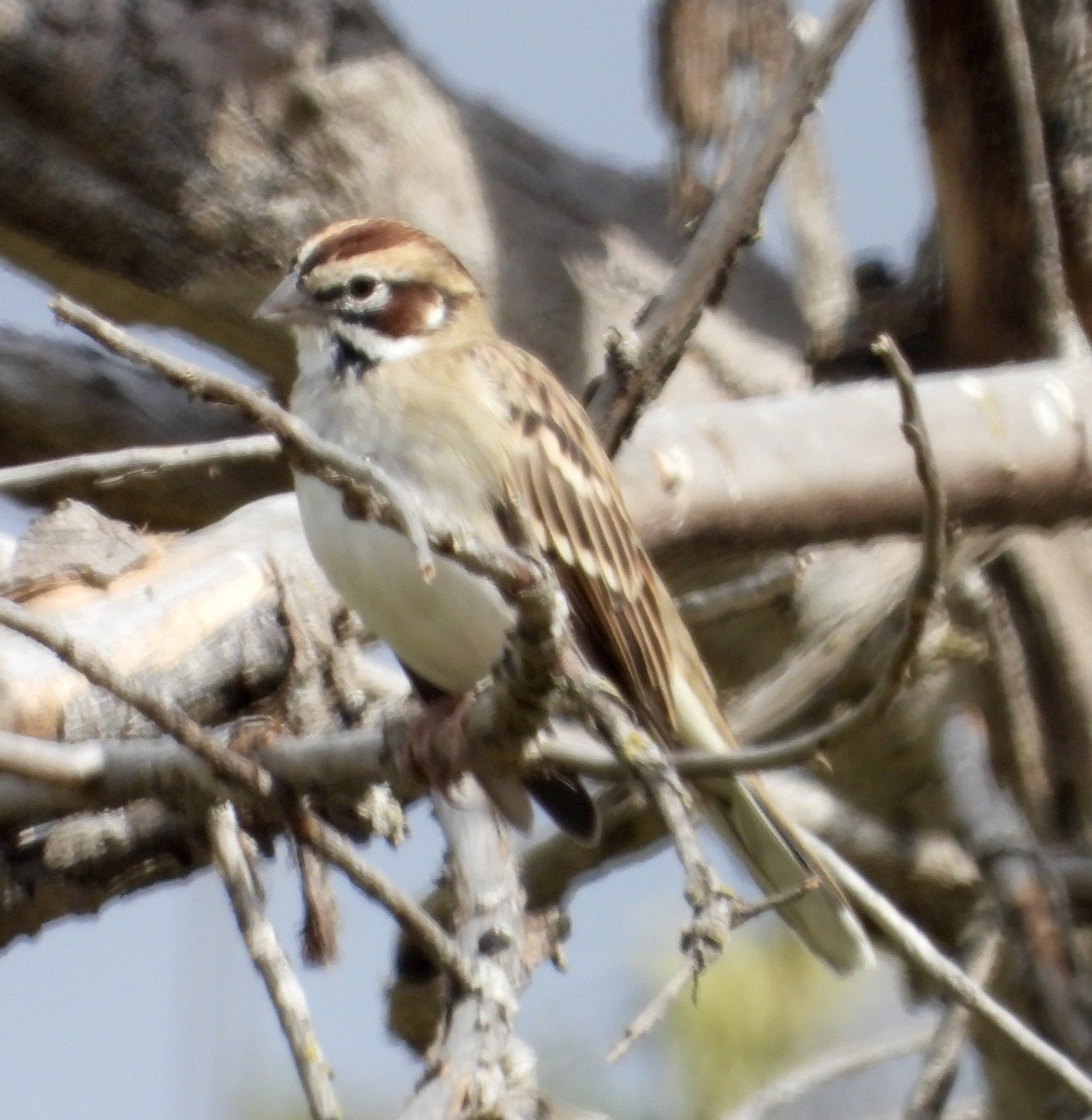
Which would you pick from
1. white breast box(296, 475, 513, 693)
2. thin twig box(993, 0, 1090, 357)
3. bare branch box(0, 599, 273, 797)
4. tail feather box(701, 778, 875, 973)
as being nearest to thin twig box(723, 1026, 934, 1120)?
tail feather box(701, 778, 875, 973)

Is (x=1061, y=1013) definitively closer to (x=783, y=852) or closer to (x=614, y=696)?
(x=783, y=852)

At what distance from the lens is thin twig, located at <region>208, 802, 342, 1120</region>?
7.02 ft

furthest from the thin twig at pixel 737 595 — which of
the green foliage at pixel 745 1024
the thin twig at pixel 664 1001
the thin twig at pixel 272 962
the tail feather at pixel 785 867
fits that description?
the green foliage at pixel 745 1024

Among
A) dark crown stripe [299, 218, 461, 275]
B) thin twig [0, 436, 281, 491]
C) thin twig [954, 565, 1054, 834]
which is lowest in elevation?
thin twig [0, 436, 281, 491]

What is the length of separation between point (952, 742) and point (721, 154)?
4.54ft

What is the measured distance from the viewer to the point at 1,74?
4391mm

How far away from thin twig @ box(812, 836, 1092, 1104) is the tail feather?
0.19 m

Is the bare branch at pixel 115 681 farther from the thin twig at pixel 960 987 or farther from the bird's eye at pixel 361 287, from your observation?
the bird's eye at pixel 361 287

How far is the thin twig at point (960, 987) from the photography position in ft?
8.85

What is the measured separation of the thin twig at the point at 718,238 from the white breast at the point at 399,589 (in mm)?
566

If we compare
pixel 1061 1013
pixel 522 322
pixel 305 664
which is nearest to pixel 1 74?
pixel 522 322

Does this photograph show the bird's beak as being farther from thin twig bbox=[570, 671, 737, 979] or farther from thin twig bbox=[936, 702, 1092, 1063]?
thin twig bbox=[936, 702, 1092, 1063]

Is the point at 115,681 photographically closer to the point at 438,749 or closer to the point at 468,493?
the point at 438,749

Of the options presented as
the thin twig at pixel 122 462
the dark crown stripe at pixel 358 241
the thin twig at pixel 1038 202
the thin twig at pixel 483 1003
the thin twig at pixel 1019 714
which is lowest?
the thin twig at pixel 483 1003
